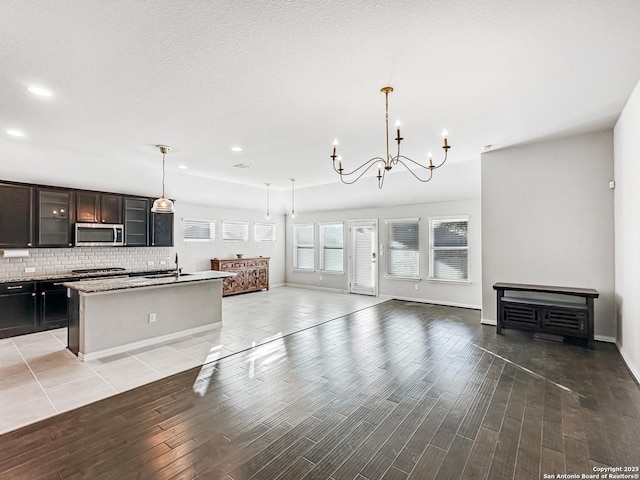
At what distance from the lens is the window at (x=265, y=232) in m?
9.96

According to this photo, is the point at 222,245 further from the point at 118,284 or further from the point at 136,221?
the point at 118,284

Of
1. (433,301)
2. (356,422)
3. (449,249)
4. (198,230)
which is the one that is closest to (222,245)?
(198,230)

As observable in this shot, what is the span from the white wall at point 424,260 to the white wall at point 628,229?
9.13ft

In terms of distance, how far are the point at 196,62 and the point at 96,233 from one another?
4.88 metres

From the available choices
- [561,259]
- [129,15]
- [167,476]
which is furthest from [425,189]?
[167,476]

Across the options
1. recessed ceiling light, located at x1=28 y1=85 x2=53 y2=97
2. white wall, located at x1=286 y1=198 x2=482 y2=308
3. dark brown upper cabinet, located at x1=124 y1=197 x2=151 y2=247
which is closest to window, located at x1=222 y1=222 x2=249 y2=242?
white wall, located at x1=286 y1=198 x2=482 y2=308

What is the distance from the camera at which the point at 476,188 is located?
671 centimetres

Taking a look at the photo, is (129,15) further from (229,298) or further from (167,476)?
(229,298)

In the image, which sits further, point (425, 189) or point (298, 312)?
point (425, 189)

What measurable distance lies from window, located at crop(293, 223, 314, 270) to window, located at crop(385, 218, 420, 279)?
272cm

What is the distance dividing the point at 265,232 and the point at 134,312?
19.7 feet

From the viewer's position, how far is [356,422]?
2613 millimetres

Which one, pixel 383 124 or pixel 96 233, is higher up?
pixel 383 124

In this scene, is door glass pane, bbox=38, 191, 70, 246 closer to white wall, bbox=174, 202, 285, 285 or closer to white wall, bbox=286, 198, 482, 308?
white wall, bbox=174, 202, 285, 285
